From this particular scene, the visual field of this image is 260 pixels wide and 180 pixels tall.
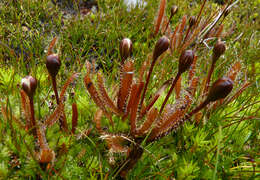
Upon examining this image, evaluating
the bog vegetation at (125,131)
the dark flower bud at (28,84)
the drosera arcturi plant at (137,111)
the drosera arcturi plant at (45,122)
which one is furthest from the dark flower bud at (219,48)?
the dark flower bud at (28,84)

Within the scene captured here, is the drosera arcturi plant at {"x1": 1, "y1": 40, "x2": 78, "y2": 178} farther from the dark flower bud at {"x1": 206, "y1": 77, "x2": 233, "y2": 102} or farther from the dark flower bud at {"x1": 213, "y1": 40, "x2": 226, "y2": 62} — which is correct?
the dark flower bud at {"x1": 213, "y1": 40, "x2": 226, "y2": 62}

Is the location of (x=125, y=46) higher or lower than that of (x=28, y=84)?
higher

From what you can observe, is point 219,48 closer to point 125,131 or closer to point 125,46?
point 125,46

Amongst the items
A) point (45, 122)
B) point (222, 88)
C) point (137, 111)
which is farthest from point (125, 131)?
point (222, 88)

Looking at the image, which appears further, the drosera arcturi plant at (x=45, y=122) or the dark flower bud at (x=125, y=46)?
the dark flower bud at (x=125, y=46)

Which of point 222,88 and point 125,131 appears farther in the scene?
point 125,131

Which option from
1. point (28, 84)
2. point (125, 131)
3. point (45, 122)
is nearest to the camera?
point (28, 84)

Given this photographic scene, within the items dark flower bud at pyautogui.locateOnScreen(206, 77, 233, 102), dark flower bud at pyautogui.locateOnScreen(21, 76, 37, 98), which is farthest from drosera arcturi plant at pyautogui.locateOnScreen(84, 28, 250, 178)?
dark flower bud at pyautogui.locateOnScreen(21, 76, 37, 98)

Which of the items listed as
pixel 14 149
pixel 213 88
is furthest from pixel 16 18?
pixel 213 88

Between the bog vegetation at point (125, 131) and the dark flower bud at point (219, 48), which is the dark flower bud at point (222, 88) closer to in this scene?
the bog vegetation at point (125, 131)
